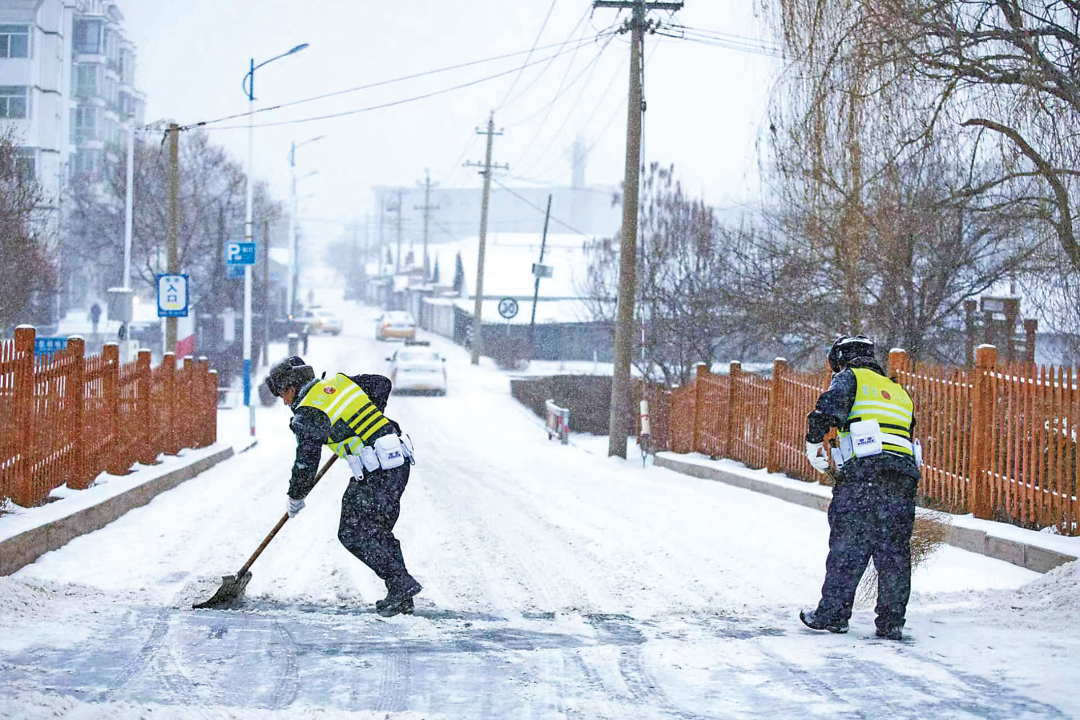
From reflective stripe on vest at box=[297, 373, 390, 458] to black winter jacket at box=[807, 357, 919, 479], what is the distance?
2480 millimetres

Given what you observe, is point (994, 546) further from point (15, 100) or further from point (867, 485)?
point (15, 100)

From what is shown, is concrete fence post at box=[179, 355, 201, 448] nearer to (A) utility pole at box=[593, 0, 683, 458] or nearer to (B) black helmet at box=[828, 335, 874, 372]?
(A) utility pole at box=[593, 0, 683, 458]

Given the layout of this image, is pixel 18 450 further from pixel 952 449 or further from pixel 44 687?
pixel 952 449

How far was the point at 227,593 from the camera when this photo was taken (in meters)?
7.23

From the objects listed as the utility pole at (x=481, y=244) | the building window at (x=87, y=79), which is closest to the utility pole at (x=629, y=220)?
the utility pole at (x=481, y=244)

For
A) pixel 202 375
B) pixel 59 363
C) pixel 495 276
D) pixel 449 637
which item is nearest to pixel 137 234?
pixel 495 276

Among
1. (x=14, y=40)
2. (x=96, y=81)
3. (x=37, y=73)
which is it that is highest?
(x=96, y=81)

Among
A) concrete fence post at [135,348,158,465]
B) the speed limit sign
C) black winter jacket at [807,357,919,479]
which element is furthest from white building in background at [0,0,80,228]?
black winter jacket at [807,357,919,479]

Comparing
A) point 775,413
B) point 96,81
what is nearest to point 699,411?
point 775,413

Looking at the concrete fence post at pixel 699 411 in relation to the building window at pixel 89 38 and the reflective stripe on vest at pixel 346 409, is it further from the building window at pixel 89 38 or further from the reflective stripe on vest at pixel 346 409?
the building window at pixel 89 38

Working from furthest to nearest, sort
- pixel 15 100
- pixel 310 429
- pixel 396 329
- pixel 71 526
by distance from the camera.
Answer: pixel 396 329 → pixel 15 100 → pixel 71 526 → pixel 310 429

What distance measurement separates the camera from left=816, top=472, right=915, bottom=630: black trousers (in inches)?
238

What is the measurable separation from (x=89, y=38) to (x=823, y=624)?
234 ft

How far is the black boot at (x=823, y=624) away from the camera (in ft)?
20.1
